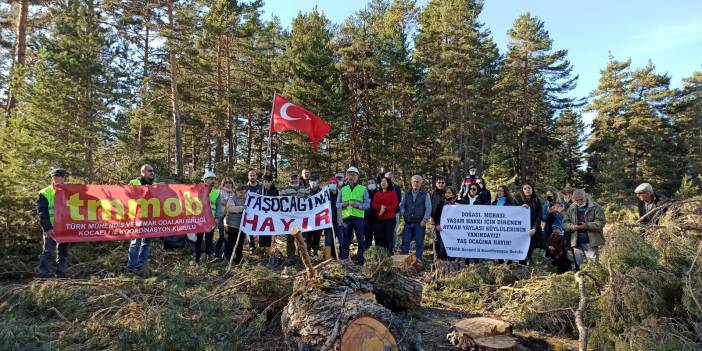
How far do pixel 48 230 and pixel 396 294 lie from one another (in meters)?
5.68

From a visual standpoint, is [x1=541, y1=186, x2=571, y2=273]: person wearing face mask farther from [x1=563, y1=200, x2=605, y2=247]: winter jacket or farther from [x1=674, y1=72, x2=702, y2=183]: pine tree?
[x1=674, y1=72, x2=702, y2=183]: pine tree

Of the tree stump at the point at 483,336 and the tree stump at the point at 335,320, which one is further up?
the tree stump at the point at 335,320

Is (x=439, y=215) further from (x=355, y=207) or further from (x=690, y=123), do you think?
(x=690, y=123)

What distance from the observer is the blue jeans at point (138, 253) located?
768 cm

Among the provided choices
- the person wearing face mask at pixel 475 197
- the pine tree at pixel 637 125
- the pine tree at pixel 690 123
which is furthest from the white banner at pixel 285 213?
the pine tree at pixel 690 123

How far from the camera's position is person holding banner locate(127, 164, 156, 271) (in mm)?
7679

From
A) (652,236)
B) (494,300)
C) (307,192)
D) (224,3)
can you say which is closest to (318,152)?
(224,3)

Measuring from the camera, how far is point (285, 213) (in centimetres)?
810

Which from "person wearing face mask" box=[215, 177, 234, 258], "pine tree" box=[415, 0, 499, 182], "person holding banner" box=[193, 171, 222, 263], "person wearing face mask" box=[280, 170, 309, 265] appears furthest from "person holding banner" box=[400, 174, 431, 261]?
"pine tree" box=[415, 0, 499, 182]

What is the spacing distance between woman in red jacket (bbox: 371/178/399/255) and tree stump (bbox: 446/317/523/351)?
384 centimetres

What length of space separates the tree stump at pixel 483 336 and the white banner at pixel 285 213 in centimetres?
384

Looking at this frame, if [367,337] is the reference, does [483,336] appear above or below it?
below

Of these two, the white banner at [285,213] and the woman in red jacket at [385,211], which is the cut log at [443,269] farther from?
the white banner at [285,213]

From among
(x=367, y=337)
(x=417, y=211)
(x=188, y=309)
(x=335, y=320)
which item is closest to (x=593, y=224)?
(x=417, y=211)
